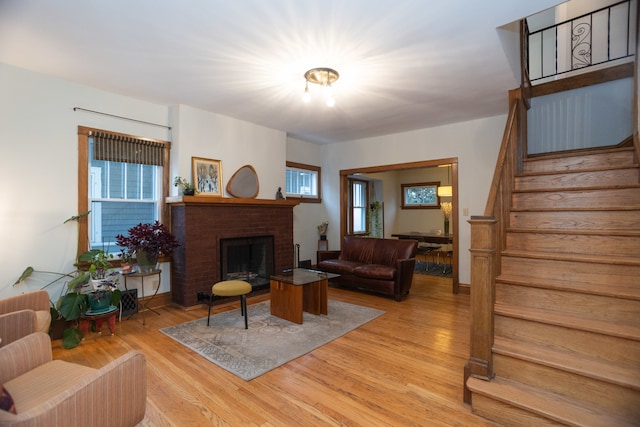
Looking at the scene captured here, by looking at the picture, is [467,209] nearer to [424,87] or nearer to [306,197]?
[424,87]

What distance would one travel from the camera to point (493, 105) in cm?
418

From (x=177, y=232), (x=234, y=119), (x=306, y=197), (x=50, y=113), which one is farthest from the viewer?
(x=306, y=197)

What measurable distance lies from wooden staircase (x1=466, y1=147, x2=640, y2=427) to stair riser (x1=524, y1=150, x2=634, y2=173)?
0.11 ft

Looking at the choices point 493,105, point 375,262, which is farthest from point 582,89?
point 375,262

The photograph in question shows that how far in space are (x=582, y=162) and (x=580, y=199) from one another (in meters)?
0.64

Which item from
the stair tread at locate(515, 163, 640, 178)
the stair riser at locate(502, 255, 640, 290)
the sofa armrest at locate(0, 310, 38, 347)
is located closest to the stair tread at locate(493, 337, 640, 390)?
the stair riser at locate(502, 255, 640, 290)

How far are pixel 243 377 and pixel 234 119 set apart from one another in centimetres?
369

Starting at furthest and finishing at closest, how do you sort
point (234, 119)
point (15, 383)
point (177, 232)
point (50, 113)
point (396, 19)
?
point (234, 119)
point (177, 232)
point (50, 113)
point (396, 19)
point (15, 383)

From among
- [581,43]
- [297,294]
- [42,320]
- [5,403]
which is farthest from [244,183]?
[581,43]

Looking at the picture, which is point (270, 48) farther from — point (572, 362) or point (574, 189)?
point (572, 362)

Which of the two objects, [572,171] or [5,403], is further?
[572,171]

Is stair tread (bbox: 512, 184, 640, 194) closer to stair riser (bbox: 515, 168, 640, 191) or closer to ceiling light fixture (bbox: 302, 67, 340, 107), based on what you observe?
stair riser (bbox: 515, 168, 640, 191)

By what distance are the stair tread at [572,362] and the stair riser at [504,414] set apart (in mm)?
300

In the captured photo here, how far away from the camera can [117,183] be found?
12.9 ft
